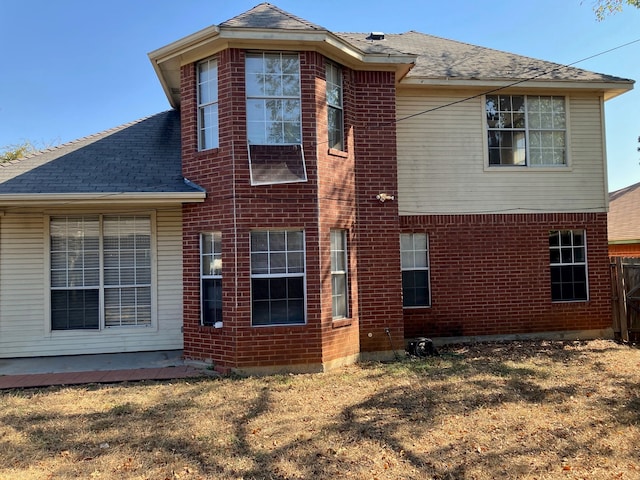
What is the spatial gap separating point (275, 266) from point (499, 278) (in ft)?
17.3

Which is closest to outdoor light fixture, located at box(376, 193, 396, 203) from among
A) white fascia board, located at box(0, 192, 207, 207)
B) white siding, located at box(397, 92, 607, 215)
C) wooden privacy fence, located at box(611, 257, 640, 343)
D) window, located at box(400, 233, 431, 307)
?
white siding, located at box(397, 92, 607, 215)

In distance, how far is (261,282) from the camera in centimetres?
779

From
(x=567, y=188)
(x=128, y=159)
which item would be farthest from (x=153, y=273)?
(x=567, y=188)

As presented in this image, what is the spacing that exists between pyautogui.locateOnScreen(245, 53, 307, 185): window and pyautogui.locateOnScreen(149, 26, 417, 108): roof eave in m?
0.31

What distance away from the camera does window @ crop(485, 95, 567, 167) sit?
10344mm

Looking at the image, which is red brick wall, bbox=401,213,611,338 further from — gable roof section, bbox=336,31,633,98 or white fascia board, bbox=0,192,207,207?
white fascia board, bbox=0,192,207,207

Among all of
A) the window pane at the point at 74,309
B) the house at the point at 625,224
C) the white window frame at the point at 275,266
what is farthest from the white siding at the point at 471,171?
the house at the point at 625,224

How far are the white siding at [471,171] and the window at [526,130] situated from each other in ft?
0.76

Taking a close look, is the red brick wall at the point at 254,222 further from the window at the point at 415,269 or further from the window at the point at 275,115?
the window at the point at 415,269

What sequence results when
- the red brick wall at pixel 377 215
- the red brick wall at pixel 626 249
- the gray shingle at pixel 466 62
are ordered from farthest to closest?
the red brick wall at pixel 626 249, the gray shingle at pixel 466 62, the red brick wall at pixel 377 215

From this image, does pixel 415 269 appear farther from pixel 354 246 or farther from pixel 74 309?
pixel 74 309

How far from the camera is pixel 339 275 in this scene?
332 inches

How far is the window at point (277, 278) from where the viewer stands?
778 centimetres

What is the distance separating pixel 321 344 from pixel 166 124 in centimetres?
644
